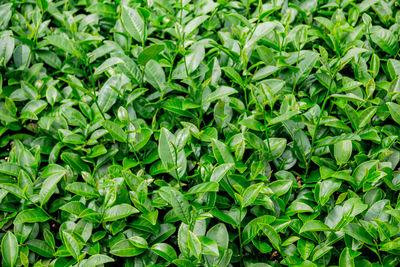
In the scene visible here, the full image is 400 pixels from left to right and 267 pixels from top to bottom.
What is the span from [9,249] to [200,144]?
77 centimetres

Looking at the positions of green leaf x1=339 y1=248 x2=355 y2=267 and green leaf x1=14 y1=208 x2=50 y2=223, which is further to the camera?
green leaf x1=14 y1=208 x2=50 y2=223

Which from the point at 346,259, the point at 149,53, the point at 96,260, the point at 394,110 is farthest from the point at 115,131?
the point at 394,110

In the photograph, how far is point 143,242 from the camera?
1.26 metres

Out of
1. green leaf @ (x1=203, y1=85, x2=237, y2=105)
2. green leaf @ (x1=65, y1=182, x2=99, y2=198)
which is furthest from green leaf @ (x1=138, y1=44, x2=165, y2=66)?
green leaf @ (x1=65, y1=182, x2=99, y2=198)

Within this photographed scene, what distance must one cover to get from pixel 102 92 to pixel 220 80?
52 cm

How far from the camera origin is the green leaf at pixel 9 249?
4.15 ft

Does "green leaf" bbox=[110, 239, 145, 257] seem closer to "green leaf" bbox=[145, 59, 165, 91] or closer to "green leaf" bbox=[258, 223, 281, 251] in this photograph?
"green leaf" bbox=[258, 223, 281, 251]

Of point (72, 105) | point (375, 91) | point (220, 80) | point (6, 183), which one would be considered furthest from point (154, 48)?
point (375, 91)

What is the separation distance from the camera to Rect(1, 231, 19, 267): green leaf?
126 centimetres

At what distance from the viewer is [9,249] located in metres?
1.27

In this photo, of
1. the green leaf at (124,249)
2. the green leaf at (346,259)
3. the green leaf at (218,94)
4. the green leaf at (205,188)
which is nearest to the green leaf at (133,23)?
the green leaf at (218,94)

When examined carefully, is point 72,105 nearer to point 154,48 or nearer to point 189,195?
point 154,48

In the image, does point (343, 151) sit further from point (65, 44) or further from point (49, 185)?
point (65, 44)

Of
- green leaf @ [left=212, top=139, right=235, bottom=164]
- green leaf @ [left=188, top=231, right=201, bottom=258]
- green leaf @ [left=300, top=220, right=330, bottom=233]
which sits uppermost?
green leaf @ [left=212, top=139, right=235, bottom=164]
